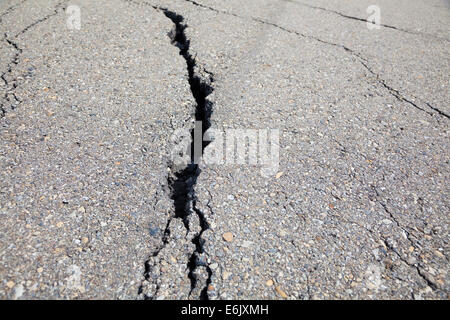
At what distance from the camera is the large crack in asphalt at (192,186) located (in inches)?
57.7

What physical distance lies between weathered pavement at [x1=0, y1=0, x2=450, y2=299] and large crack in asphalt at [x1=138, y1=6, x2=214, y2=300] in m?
0.01

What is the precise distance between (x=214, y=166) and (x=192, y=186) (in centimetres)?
19

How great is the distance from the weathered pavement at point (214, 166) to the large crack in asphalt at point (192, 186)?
A: 0.03 ft

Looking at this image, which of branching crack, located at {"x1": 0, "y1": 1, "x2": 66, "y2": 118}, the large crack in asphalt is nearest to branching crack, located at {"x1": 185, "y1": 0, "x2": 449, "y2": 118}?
the large crack in asphalt

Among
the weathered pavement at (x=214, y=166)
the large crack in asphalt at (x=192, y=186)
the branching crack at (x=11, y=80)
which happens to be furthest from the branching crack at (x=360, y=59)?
the branching crack at (x=11, y=80)

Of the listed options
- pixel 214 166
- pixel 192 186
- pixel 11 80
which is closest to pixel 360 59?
pixel 214 166

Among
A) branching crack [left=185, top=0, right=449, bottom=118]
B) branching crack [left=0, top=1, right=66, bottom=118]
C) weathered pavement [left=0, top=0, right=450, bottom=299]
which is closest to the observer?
weathered pavement [left=0, top=0, right=450, bottom=299]

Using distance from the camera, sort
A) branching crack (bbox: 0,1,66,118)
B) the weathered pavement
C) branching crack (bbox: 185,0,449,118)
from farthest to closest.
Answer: branching crack (bbox: 185,0,449,118) → branching crack (bbox: 0,1,66,118) → the weathered pavement

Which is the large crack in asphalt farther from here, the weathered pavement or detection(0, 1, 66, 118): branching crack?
detection(0, 1, 66, 118): branching crack

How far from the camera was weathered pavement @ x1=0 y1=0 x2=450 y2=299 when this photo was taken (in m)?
1.45

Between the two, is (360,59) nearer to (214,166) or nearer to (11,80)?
(214,166)

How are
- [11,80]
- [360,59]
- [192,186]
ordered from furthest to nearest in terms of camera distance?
[360,59] → [11,80] → [192,186]

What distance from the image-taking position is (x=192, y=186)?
1869mm

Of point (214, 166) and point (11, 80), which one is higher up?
point (11, 80)
